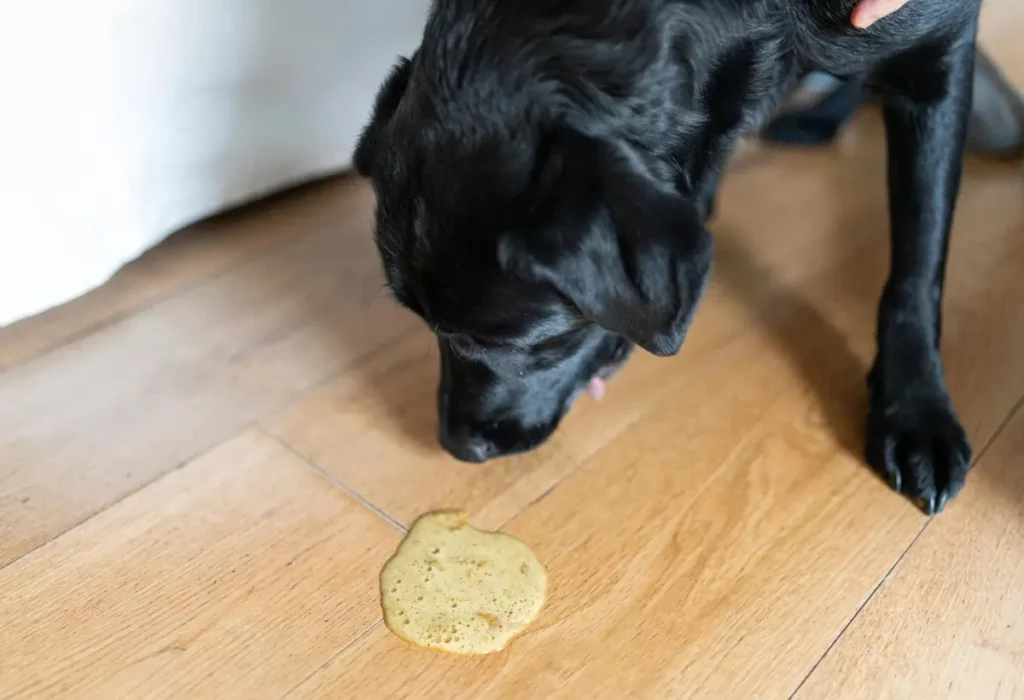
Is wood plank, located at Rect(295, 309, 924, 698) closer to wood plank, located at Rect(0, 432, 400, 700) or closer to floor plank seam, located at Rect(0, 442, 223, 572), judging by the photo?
wood plank, located at Rect(0, 432, 400, 700)

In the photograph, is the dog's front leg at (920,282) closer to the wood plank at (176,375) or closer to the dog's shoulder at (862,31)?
the dog's shoulder at (862,31)

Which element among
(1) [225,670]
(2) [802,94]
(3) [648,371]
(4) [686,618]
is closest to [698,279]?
(4) [686,618]

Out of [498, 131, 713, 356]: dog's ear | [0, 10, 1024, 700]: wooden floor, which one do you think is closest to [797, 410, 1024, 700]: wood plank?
[0, 10, 1024, 700]: wooden floor

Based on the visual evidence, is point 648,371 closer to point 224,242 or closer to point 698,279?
point 698,279

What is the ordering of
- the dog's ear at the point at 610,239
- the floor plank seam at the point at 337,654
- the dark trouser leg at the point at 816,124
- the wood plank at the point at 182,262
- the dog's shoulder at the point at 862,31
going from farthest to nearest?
the dark trouser leg at the point at 816,124 → the wood plank at the point at 182,262 → the dog's shoulder at the point at 862,31 → the floor plank seam at the point at 337,654 → the dog's ear at the point at 610,239

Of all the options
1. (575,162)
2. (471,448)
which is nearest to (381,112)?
(575,162)

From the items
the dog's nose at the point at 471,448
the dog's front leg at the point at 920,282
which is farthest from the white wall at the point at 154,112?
the dog's front leg at the point at 920,282

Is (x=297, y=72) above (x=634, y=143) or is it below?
below

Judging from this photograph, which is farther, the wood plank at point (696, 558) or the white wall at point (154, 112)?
the white wall at point (154, 112)
